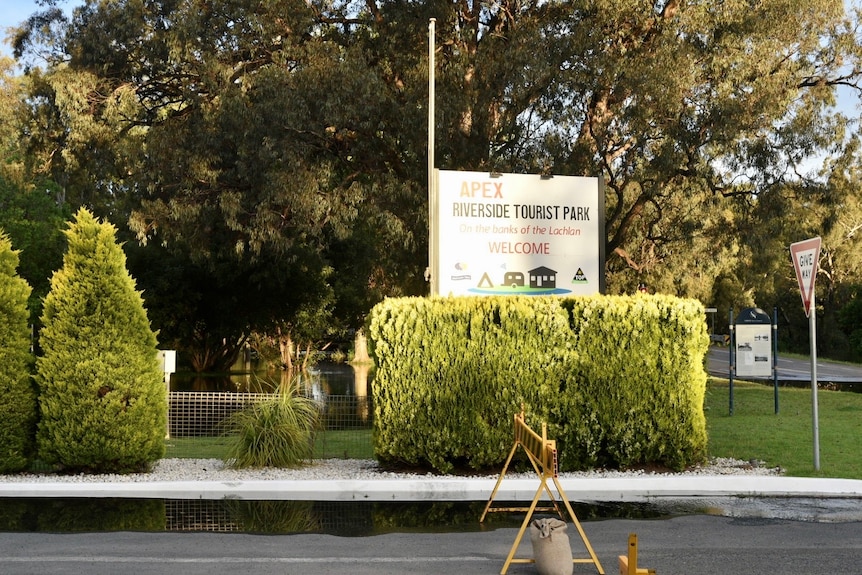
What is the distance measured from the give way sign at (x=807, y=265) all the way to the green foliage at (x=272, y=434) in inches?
256

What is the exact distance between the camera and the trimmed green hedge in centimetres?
1195

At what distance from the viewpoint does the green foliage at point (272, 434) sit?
12.1m

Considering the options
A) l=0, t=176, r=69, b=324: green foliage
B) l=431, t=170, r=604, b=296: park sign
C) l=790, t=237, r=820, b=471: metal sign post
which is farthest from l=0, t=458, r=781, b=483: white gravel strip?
l=0, t=176, r=69, b=324: green foliage

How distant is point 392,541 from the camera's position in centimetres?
813

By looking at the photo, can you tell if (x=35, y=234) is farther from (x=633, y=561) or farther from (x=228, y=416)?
(x=633, y=561)

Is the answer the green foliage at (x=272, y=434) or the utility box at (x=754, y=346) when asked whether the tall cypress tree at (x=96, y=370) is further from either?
the utility box at (x=754, y=346)

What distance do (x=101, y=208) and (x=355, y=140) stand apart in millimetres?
21668

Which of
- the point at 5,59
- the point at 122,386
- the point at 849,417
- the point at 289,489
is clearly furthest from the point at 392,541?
the point at 5,59

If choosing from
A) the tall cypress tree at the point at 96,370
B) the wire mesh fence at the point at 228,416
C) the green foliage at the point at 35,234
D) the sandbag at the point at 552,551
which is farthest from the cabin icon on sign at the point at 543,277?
the green foliage at the point at 35,234

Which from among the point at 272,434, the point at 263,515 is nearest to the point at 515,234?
the point at 272,434

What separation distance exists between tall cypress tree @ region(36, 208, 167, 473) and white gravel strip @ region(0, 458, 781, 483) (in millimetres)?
296

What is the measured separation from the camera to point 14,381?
38.0ft

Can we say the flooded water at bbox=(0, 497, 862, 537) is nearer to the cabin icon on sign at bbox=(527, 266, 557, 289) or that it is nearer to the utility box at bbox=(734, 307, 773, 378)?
the cabin icon on sign at bbox=(527, 266, 557, 289)

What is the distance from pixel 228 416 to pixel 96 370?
203cm
